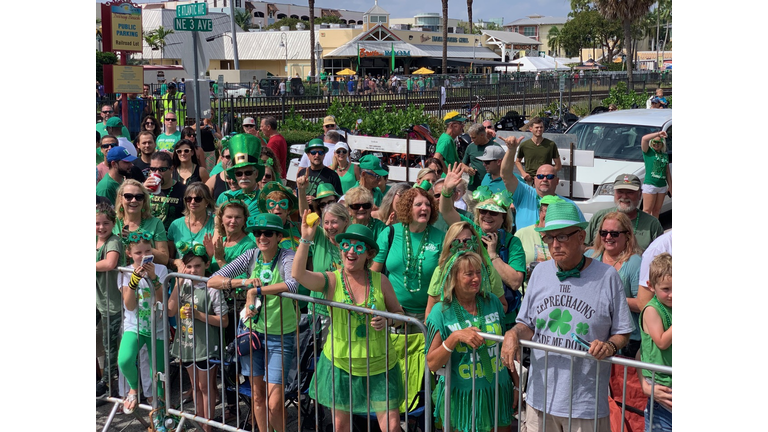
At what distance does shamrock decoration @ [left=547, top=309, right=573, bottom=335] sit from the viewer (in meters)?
3.83

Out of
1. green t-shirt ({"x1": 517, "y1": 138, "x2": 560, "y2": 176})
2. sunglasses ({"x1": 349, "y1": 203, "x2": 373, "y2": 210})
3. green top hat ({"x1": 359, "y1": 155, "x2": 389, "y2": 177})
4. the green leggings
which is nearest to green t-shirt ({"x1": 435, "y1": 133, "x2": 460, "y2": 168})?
green t-shirt ({"x1": 517, "y1": 138, "x2": 560, "y2": 176})

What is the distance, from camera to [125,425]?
18.4ft

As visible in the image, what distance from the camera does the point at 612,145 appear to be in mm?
11172

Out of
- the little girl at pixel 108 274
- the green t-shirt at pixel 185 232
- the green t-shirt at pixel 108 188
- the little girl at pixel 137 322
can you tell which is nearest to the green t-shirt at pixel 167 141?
the green t-shirt at pixel 108 188

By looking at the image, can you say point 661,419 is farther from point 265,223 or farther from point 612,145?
point 612,145

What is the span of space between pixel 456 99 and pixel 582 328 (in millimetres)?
25299

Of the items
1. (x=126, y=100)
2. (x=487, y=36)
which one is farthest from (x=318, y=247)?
(x=487, y=36)

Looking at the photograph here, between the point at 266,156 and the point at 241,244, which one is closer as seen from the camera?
the point at 241,244

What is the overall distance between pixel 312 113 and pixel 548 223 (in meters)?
18.0

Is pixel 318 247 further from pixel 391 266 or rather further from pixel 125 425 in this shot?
pixel 125 425

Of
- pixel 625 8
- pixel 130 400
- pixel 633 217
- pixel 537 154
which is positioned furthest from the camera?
pixel 625 8

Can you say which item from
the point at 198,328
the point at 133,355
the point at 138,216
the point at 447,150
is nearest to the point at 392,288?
the point at 198,328

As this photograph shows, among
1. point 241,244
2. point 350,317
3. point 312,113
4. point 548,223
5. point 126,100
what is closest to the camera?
point 548,223

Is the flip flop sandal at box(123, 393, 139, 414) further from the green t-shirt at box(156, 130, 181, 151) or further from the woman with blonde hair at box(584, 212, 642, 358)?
the green t-shirt at box(156, 130, 181, 151)
